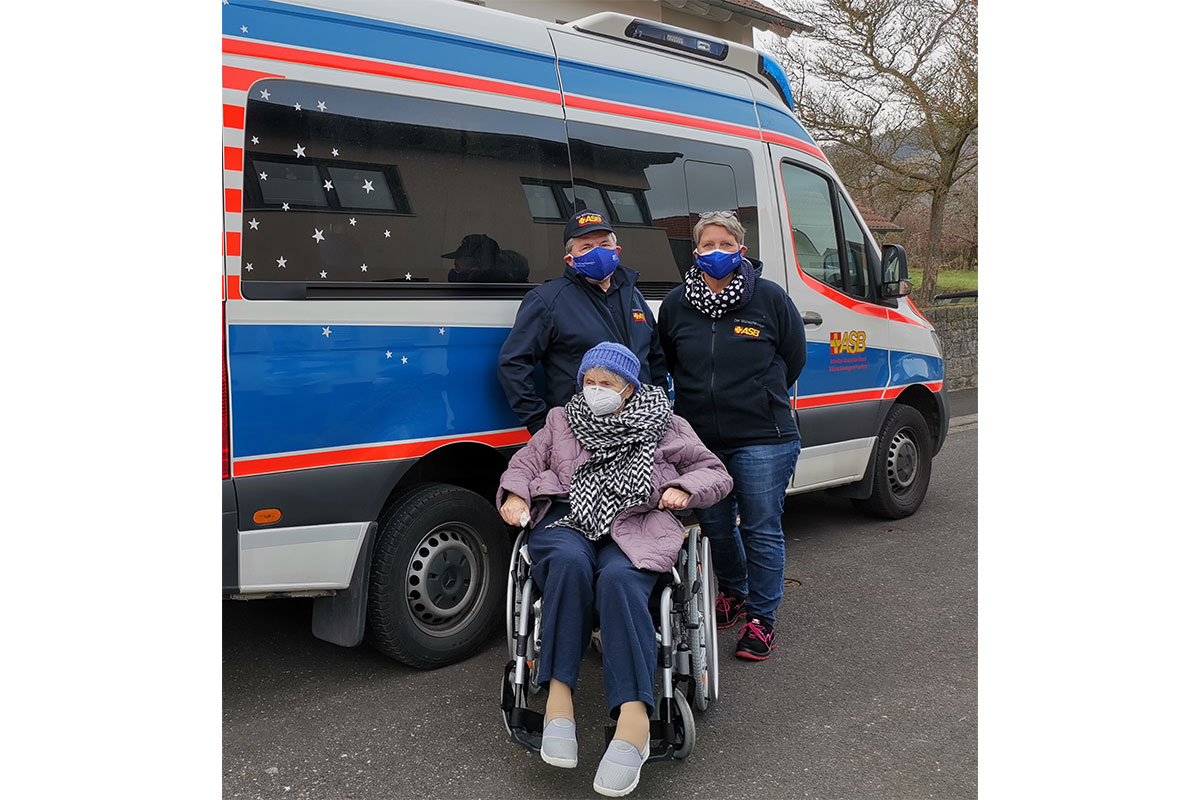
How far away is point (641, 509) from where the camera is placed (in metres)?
3.55

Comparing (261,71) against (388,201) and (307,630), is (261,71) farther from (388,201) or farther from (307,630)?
(307,630)

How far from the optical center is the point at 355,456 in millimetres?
3672

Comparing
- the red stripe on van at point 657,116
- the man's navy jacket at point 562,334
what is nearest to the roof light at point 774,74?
the red stripe on van at point 657,116

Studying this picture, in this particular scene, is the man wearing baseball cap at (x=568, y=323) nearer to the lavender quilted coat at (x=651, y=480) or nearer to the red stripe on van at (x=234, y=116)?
the lavender quilted coat at (x=651, y=480)

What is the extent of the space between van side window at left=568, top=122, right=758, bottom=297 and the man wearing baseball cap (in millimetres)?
440

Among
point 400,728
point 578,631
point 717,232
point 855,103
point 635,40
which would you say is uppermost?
point 855,103

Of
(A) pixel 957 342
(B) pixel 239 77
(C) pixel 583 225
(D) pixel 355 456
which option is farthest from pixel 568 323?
(A) pixel 957 342

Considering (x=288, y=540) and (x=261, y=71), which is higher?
(x=261, y=71)

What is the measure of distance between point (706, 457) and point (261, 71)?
208cm

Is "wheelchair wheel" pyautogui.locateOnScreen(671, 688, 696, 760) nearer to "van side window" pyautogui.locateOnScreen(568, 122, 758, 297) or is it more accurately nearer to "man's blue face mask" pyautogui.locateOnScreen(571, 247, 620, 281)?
"man's blue face mask" pyautogui.locateOnScreen(571, 247, 620, 281)

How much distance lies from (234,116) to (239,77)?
0.14 m

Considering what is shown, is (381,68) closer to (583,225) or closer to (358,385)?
(583,225)

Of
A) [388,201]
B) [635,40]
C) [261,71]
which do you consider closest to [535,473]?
[388,201]

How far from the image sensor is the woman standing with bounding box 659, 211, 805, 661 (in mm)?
4152
